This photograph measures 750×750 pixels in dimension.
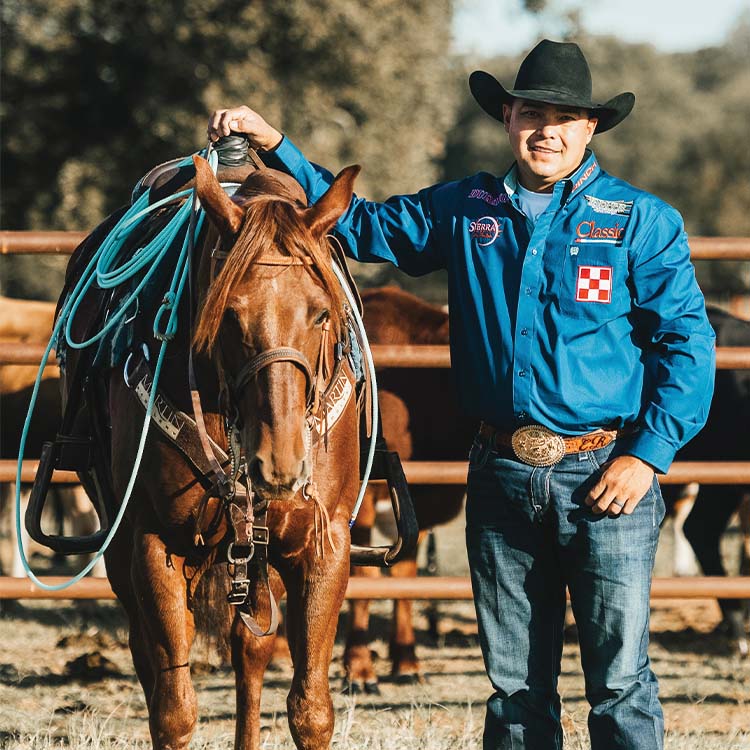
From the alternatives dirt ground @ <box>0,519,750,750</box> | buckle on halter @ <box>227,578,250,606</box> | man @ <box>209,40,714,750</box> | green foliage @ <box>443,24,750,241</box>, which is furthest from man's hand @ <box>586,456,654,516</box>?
green foliage @ <box>443,24,750,241</box>

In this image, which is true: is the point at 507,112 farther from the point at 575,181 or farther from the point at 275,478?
the point at 275,478

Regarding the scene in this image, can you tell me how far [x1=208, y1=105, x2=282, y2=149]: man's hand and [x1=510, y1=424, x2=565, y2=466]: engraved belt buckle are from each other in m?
1.13

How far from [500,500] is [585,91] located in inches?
42.3

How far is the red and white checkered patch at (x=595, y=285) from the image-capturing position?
2729mm

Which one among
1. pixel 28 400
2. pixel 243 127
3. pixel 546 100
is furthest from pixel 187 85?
pixel 546 100

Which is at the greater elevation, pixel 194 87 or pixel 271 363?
pixel 194 87

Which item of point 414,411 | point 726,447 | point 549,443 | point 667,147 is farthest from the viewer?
point 667,147

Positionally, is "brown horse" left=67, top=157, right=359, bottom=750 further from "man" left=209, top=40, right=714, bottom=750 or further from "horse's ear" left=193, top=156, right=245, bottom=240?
"man" left=209, top=40, right=714, bottom=750

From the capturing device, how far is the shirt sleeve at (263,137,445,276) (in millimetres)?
3143

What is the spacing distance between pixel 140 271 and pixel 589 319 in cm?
137

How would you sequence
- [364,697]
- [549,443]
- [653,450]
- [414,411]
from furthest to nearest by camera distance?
1. [414,411]
2. [364,697]
3. [549,443]
4. [653,450]

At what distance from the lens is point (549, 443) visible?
2781 mm

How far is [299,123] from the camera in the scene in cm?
1570

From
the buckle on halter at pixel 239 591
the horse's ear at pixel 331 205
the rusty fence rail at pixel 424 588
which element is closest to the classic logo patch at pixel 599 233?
the horse's ear at pixel 331 205
